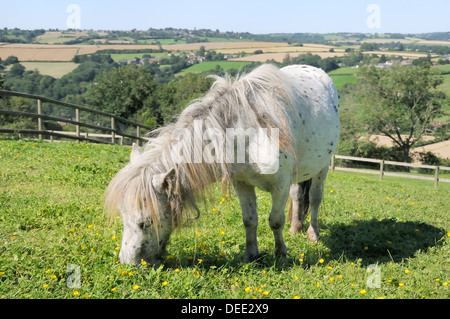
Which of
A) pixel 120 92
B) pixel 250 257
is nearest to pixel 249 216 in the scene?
pixel 250 257

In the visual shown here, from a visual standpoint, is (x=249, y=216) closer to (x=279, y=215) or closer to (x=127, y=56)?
(x=279, y=215)

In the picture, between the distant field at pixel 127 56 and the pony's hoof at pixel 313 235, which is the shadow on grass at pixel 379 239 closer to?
the pony's hoof at pixel 313 235

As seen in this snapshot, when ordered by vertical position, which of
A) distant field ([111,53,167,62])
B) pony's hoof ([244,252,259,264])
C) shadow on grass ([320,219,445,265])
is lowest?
shadow on grass ([320,219,445,265])

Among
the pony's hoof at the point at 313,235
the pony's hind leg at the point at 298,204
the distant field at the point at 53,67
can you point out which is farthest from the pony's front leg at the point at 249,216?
the distant field at the point at 53,67

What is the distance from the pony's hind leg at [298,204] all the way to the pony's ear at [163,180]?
2.94m

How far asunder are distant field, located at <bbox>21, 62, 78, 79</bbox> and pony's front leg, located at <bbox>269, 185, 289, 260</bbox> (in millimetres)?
49525

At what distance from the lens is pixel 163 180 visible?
337 cm

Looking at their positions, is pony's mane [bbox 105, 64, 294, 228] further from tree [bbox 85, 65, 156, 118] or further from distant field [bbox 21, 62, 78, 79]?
distant field [bbox 21, 62, 78, 79]

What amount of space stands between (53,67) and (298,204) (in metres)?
52.1

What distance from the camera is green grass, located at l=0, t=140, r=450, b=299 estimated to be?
11.3 feet

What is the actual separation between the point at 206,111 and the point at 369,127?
37.4 metres

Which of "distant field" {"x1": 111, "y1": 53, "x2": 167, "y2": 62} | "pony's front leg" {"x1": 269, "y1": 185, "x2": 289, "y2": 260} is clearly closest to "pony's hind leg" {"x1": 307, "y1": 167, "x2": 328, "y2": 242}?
"pony's front leg" {"x1": 269, "y1": 185, "x2": 289, "y2": 260}

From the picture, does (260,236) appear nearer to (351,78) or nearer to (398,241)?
(398,241)
